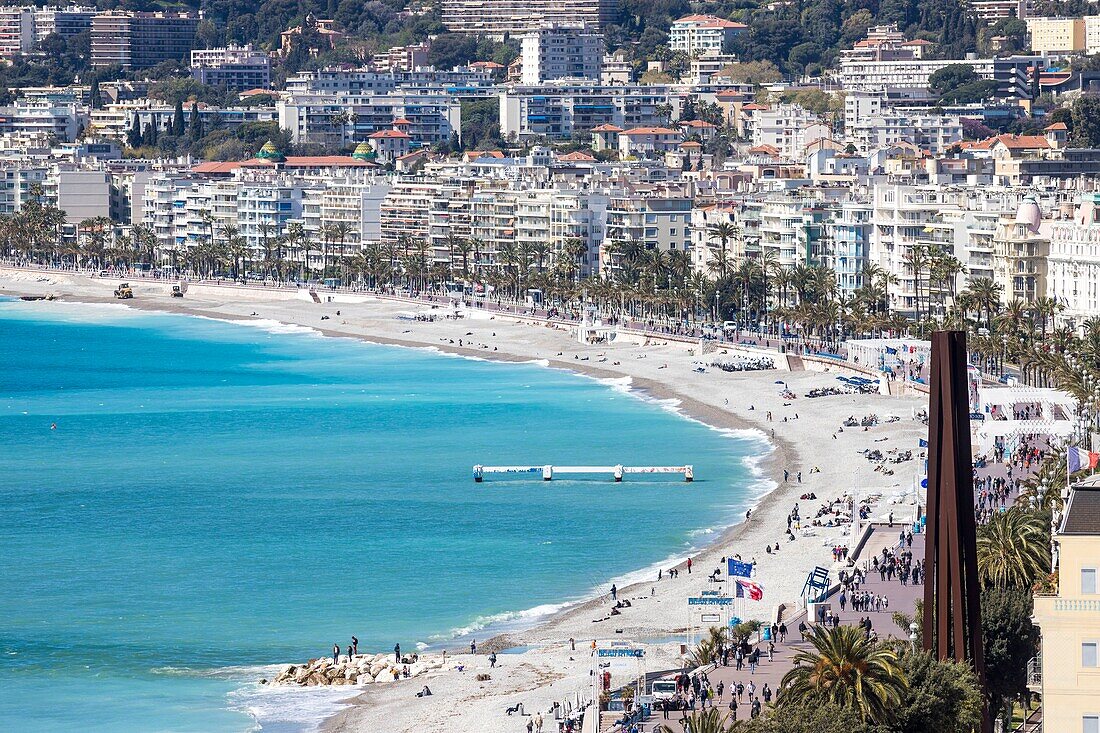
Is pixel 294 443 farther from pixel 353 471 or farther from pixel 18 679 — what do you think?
pixel 18 679

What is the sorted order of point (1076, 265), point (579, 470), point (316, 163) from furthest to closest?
point (316, 163)
point (1076, 265)
point (579, 470)

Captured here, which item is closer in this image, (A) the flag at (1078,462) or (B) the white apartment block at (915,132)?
(A) the flag at (1078,462)

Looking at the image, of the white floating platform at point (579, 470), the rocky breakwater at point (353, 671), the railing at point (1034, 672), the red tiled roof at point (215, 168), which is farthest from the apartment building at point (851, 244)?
the red tiled roof at point (215, 168)

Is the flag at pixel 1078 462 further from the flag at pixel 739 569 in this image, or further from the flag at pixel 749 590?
the flag at pixel 739 569

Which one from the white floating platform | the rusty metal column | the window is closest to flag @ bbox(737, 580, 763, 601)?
the rusty metal column

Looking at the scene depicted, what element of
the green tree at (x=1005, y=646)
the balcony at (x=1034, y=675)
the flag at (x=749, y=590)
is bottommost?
the flag at (x=749, y=590)

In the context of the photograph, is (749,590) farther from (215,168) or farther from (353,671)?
(215,168)

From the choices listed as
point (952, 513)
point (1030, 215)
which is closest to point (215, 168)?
point (1030, 215)
